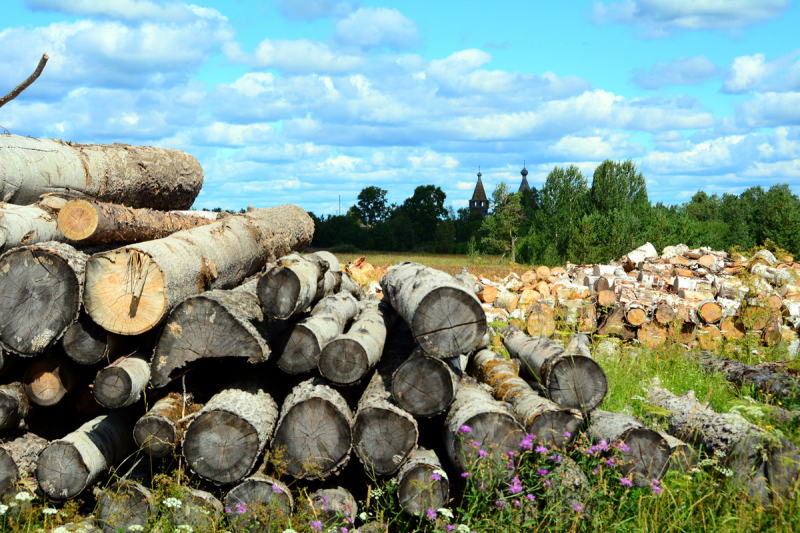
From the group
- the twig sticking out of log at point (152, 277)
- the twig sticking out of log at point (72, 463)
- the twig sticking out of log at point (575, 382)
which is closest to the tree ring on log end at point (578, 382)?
the twig sticking out of log at point (575, 382)

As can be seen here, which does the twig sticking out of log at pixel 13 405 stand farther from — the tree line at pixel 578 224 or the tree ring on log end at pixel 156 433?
the tree line at pixel 578 224

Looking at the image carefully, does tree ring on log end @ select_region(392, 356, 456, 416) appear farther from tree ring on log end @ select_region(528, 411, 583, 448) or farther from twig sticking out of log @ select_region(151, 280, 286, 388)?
twig sticking out of log @ select_region(151, 280, 286, 388)

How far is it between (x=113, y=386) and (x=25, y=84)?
3.59m

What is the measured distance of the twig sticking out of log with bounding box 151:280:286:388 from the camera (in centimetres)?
396

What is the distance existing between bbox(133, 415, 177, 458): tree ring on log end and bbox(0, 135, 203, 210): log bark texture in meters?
2.95

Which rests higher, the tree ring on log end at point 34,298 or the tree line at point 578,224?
the tree line at point 578,224

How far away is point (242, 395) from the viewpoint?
4184mm

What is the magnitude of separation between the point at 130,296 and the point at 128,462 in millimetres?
1468

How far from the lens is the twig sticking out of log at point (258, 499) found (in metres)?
3.78

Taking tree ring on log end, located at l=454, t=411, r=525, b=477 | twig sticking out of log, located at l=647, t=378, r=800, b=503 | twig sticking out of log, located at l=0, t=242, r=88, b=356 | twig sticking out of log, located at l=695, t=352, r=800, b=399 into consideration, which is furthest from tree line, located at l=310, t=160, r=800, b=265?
twig sticking out of log, located at l=0, t=242, r=88, b=356

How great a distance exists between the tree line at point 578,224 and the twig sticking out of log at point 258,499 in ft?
80.2

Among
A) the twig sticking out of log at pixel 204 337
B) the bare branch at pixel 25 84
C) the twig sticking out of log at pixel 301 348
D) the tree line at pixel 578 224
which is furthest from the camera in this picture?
the tree line at pixel 578 224

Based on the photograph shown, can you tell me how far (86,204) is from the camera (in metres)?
4.97

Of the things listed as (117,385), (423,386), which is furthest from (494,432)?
(117,385)
